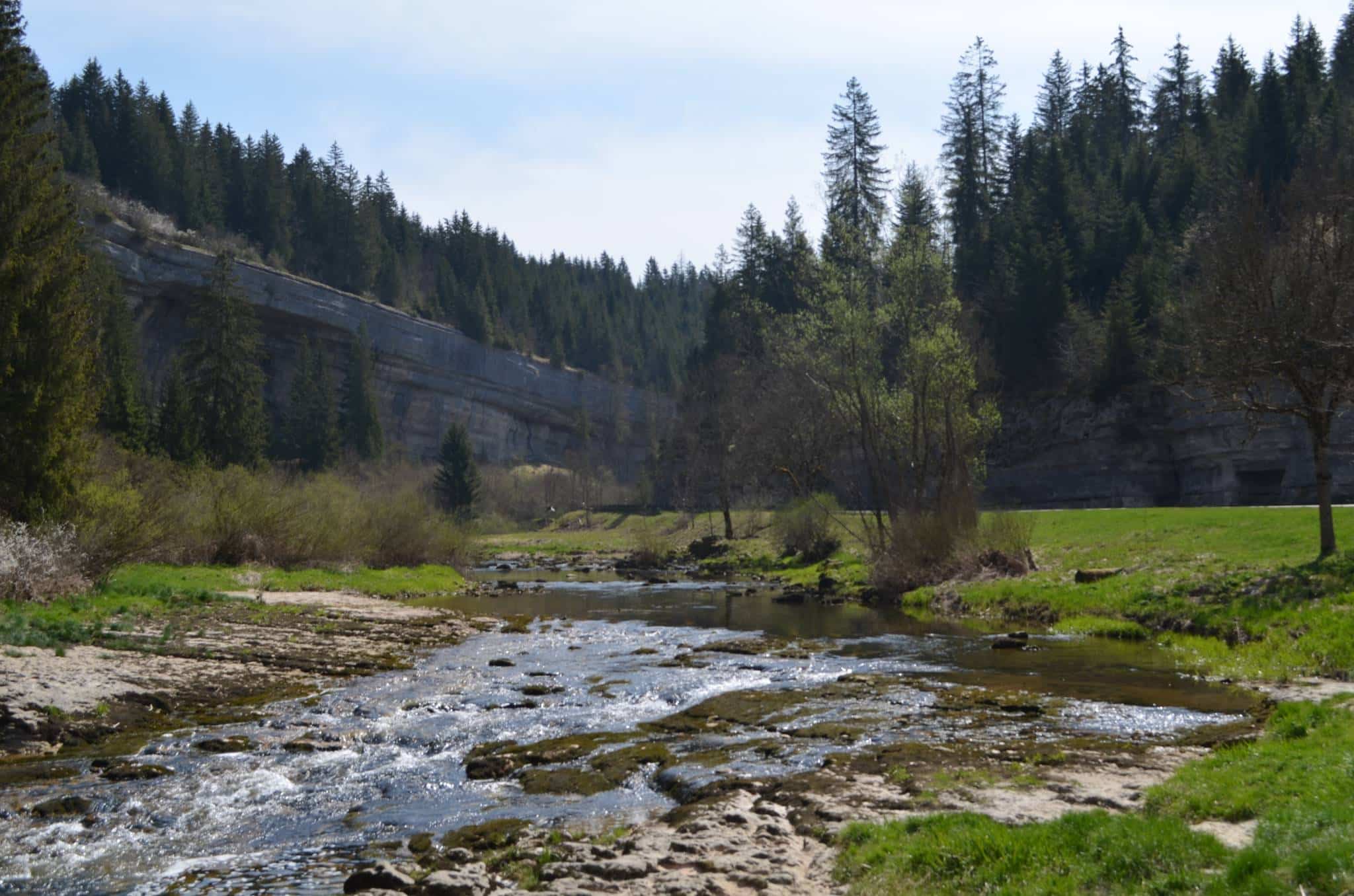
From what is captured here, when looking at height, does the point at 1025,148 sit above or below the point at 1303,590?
above

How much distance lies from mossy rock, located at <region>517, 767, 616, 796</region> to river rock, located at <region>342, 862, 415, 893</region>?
11.1 ft

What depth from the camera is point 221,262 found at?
6744 cm

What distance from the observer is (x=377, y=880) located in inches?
348

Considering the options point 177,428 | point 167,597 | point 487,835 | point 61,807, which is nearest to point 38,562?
point 167,597

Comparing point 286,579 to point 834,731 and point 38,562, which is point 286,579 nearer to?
point 38,562

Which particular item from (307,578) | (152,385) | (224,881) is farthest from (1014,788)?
(152,385)

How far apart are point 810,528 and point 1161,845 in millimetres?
41261

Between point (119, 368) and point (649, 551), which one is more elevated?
point (119, 368)

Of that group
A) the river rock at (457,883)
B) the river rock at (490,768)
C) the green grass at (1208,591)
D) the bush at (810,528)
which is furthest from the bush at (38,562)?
the bush at (810,528)

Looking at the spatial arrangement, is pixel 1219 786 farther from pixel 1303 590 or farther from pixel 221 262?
pixel 221 262

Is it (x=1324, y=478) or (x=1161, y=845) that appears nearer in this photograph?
(x=1161, y=845)

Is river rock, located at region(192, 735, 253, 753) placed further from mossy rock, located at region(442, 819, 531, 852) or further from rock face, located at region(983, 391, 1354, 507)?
rock face, located at region(983, 391, 1354, 507)

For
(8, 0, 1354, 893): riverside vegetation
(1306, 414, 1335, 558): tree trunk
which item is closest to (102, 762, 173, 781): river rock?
(8, 0, 1354, 893): riverside vegetation

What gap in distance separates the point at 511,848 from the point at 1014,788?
17.7 ft
